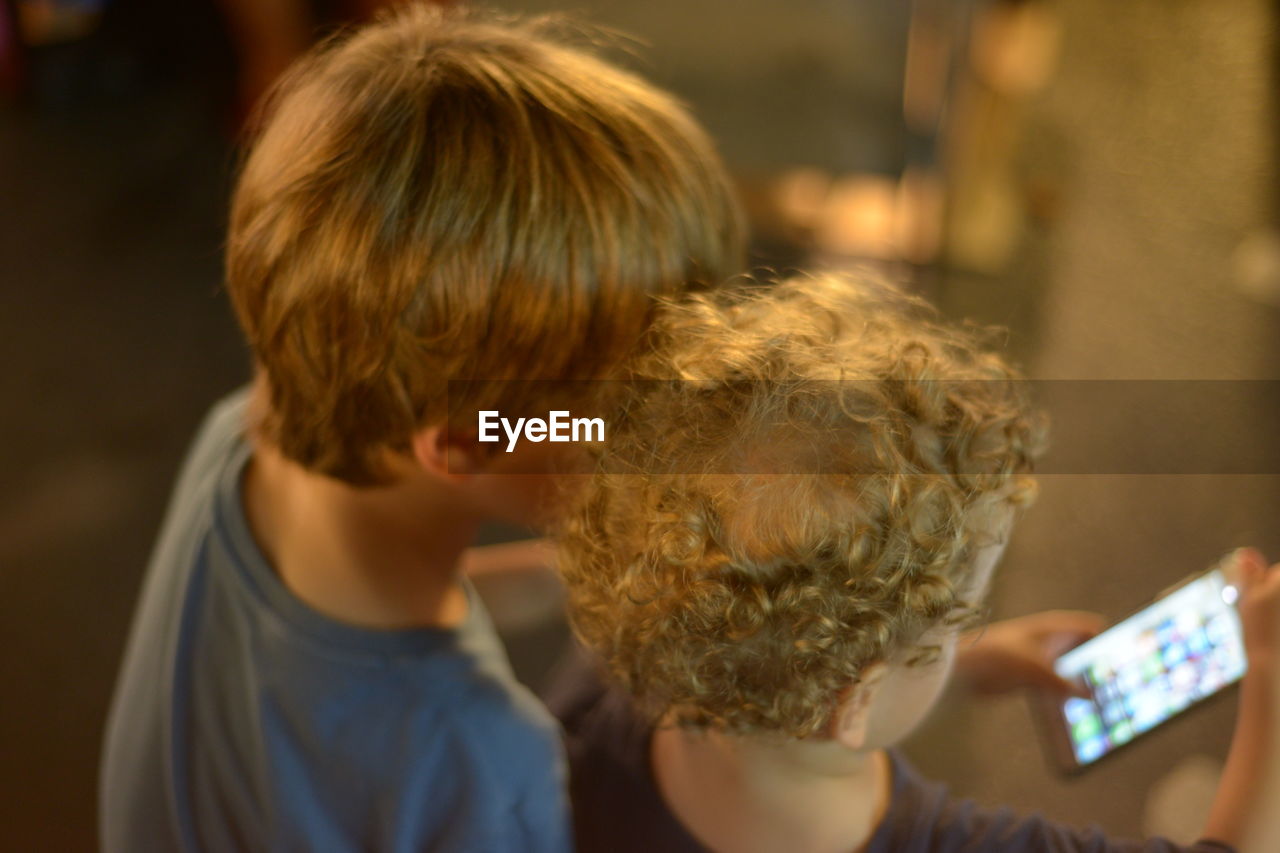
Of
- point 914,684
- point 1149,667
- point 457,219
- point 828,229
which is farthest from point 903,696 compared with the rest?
point 828,229

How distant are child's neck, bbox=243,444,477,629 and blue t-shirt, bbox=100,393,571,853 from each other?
0.01 metres

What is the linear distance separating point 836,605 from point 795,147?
4.08ft

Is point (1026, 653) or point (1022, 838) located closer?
point (1022, 838)

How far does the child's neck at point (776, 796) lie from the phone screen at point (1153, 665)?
0.61 feet

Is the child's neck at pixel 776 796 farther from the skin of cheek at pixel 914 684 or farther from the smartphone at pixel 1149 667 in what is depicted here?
the smartphone at pixel 1149 667

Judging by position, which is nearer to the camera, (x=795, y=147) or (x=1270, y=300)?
(x=1270, y=300)

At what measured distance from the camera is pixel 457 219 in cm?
54

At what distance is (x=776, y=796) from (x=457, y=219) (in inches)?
13.5

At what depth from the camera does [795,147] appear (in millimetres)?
1594

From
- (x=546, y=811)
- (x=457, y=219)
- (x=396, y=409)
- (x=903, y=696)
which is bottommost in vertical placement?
(x=546, y=811)

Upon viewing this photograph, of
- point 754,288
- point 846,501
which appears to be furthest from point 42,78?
point 846,501

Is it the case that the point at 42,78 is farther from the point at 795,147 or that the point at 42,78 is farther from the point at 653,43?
the point at 795,147

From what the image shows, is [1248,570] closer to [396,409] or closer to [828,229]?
[396,409]

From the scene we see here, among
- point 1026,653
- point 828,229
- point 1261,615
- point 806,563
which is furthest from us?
point 828,229
